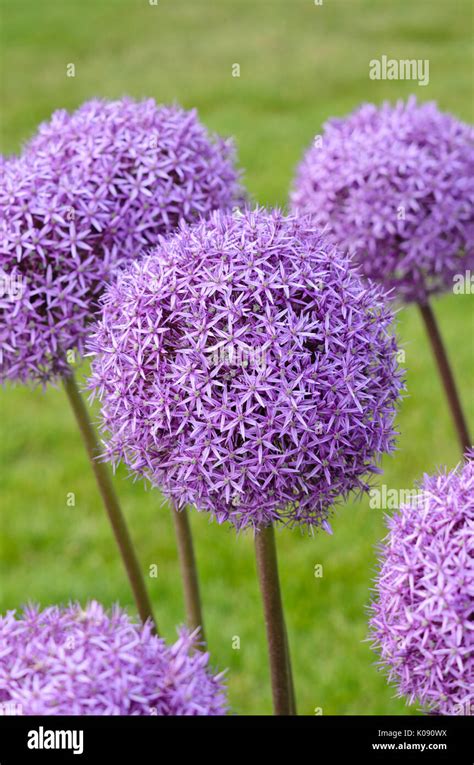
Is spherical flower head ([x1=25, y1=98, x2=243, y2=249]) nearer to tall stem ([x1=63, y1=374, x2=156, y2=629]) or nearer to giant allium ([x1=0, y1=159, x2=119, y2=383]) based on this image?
giant allium ([x1=0, y1=159, x2=119, y2=383])

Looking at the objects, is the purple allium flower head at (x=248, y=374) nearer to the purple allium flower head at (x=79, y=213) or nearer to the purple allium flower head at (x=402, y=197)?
the purple allium flower head at (x=79, y=213)

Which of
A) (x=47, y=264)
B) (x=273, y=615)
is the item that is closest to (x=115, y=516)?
(x=273, y=615)

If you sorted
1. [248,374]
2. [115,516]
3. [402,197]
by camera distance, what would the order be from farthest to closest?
[402,197], [115,516], [248,374]

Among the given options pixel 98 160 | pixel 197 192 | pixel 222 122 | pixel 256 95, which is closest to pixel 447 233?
pixel 197 192

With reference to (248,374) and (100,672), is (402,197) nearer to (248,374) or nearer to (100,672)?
(248,374)

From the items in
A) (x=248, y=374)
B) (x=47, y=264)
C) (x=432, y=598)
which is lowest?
(x=432, y=598)

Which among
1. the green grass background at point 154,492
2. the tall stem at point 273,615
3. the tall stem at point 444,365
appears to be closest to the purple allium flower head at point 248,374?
the tall stem at point 273,615
